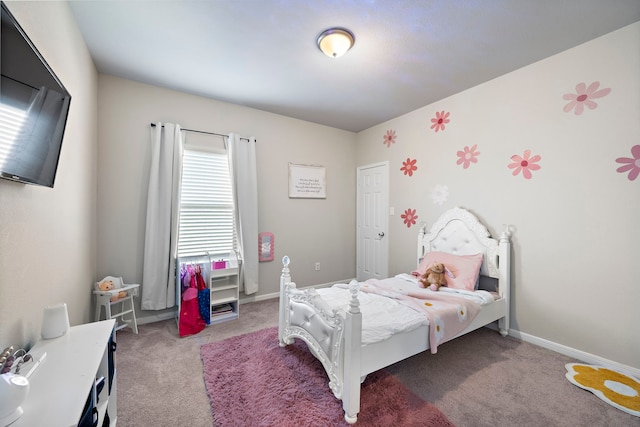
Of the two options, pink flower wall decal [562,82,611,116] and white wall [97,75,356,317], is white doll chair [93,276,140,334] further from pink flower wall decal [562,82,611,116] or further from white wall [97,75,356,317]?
pink flower wall decal [562,82,611,116]

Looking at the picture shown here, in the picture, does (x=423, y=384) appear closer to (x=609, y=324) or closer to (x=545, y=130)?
(x=609, y=324)

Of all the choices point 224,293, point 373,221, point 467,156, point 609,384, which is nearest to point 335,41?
point 467,156

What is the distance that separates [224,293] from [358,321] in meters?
2.00

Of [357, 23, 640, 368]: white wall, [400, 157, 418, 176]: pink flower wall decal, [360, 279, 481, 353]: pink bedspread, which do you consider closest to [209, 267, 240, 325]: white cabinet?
[360, 279, 481, 353]: pink bedspread

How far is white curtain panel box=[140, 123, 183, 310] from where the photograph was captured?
2.72m

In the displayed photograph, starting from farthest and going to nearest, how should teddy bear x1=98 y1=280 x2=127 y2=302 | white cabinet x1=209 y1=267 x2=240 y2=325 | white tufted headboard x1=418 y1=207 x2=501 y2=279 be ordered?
white cabinet x1=209 y1=267 x2=240 y2=325, white tufted headboard x1=418 y1=207 x2=501 y2=279, teddy bear x1=98 y1=280 x2=127 y2=302

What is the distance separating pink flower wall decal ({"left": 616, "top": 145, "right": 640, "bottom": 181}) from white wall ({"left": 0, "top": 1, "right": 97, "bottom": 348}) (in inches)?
146

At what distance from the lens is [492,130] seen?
269 cm

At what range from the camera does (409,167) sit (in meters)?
3.53

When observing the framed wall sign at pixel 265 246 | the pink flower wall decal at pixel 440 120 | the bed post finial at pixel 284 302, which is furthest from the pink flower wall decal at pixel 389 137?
the bed post finial at pixel 284 302

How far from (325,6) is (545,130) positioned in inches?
87.1

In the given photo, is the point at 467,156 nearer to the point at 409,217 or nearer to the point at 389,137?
the point at 409,217

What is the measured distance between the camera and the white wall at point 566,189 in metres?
1.95

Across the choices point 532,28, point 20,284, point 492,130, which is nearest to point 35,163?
point 20,284
